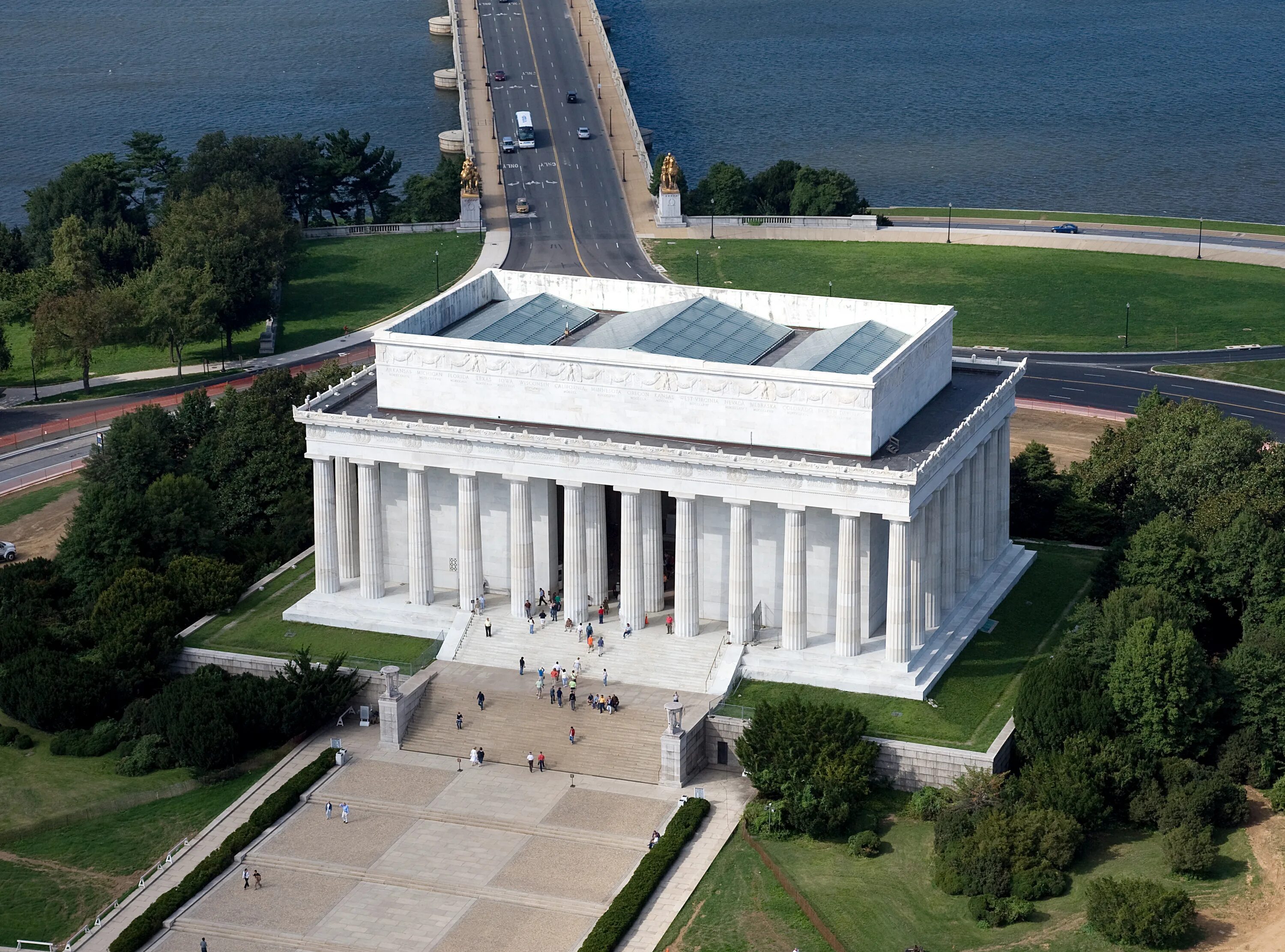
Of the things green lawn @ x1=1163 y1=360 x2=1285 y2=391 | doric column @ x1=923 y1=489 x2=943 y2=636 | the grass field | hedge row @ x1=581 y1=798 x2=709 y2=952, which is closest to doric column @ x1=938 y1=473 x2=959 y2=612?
doric column @ x1=923 y1=489 x2=943 y2=636

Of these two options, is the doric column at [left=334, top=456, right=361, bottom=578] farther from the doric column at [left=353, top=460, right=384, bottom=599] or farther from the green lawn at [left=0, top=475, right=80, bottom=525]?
the green lawn at [left=0, top=475, right=80, bottom=525]

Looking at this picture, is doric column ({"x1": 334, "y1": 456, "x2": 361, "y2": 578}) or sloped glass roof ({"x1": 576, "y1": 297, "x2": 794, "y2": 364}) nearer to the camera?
sloped glass roof ({"x1": 576, "y1": 297, "x2": 794, "y2": 364})

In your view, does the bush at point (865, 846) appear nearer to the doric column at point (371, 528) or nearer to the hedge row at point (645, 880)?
the hedge row at point (645, 880)

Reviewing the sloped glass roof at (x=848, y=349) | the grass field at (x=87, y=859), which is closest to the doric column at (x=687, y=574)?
the sloped glass roof at (x=848, y=349)

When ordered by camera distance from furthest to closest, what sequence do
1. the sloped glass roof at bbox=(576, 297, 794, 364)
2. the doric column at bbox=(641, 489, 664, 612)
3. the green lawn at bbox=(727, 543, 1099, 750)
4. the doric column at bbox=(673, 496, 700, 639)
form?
the sloped glass roof at bbox=(576, 297, 794, 364) → the doric column at bbox=(641, 489, 664, 612) → the doric column at bbox=(673, 496, 700, 639) → the green lawn at bbox=(727, 543, 1099, 750)

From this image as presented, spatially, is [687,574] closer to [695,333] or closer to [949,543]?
[949,543]

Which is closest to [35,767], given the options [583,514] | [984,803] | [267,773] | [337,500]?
[267,773]
